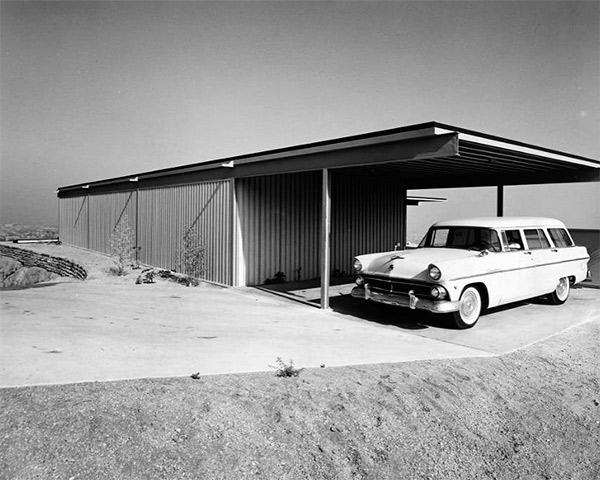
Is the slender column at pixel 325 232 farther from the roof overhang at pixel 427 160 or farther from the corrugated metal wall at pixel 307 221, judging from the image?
the corrugated metal wall at pixel 307 221

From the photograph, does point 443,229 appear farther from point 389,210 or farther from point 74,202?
point 74,202

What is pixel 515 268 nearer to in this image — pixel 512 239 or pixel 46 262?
pixel 512 239

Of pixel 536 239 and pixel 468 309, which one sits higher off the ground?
pixel 536 239

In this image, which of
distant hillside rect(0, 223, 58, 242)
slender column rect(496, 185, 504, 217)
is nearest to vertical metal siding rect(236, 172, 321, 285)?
slender column rect(496, 185, 504, 217)

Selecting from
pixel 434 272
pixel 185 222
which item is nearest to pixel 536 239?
pixel 434 272

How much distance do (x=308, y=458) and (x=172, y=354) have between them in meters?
2.45

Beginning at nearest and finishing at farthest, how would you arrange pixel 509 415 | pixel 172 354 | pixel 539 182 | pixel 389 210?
1. pixel 509 415
2. pixel 172 354
3. pixel 539 182
4. pixel 389 210

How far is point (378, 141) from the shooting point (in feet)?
25.6

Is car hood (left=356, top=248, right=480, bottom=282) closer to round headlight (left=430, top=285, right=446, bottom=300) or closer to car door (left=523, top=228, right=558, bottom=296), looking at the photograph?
round headlight (left=430, top=285, right=446, bottom=300)

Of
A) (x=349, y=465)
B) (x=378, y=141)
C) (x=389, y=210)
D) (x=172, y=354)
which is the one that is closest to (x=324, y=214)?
(x=378, y=141)

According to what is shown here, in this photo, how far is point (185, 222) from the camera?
1377 centimetres

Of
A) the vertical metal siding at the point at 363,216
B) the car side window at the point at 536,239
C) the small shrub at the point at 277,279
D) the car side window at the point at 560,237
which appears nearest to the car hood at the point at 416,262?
the car side window at the point at 536,239

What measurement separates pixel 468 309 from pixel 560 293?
3.31 meters

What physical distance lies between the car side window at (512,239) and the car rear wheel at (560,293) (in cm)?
194
